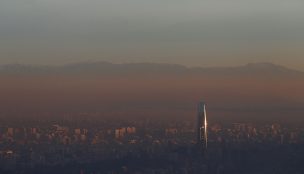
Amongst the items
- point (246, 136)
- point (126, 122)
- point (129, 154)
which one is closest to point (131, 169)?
point (129, 154)

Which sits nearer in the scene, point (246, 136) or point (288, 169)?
point (288, 169)

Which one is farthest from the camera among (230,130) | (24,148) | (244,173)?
(230,130)

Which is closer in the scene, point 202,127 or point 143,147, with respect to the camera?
point 143,147

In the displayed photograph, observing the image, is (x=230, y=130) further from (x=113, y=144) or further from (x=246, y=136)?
(x=113, y=144)

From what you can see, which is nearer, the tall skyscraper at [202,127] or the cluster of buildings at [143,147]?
the cluster of buildings at [143,147]

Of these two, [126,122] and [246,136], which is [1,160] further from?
[246,136]

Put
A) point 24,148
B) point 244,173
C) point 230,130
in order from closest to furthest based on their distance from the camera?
point 244,173
point 24,148
point 230,130

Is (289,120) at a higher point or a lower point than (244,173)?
higher

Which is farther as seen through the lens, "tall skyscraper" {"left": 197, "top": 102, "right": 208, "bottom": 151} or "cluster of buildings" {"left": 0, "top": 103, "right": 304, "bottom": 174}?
"tall skyscraper" {"left": 197, "top": 102, "right": 208, "bottom": 151}
